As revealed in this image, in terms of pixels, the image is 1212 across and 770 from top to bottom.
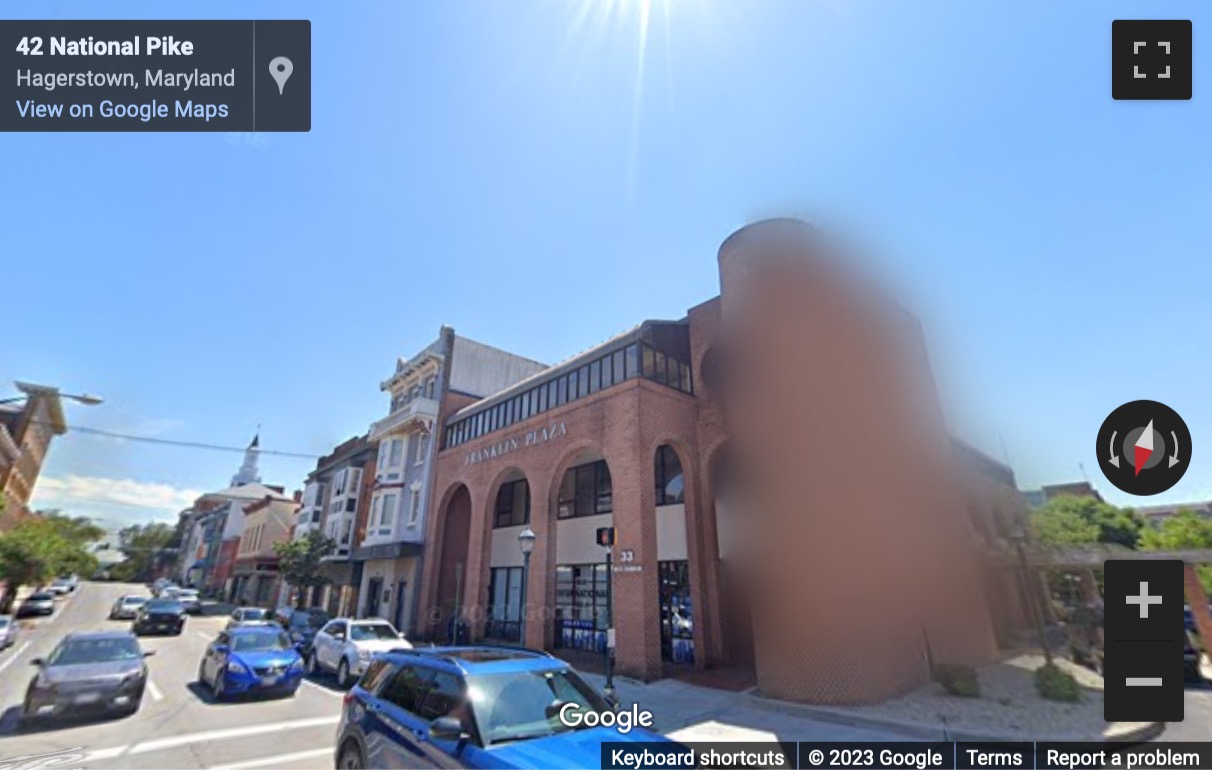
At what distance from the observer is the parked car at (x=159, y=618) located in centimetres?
2528

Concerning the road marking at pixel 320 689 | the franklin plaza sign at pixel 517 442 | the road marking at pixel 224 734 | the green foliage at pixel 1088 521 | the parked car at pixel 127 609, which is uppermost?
the franklin plaza sign at pixel 517 442

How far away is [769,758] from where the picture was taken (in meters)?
7.92

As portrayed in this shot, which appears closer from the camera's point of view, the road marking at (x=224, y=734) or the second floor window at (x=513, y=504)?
the road marking at (x=224, y=734)

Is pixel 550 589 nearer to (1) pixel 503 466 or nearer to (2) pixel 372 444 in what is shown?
(1) pixel 503 466

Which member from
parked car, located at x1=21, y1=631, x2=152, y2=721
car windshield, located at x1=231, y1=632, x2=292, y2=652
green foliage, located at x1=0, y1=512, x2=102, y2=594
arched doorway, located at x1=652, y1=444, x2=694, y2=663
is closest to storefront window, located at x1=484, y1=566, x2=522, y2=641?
arched doorway, located at x1=652, y1=444, x2=694, y2=663

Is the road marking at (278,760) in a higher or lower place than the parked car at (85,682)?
lower

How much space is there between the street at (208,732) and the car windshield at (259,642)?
1.13 m

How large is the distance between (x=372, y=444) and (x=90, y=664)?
25140 millimetres

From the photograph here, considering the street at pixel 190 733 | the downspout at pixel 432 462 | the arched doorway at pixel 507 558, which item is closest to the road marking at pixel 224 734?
the street at pixel 190 733

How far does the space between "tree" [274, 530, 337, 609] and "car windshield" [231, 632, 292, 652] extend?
23.5 meters

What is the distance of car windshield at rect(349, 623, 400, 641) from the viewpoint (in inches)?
562

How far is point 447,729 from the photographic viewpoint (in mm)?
4156

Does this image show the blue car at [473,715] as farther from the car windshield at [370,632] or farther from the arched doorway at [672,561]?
the arched doorway at [672,561]

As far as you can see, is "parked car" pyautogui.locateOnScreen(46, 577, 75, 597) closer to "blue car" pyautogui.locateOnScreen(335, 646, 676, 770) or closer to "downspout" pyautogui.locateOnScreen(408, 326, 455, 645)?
"downspout" pyautogui.locateOnScreen(408, 326, 455, 645)
